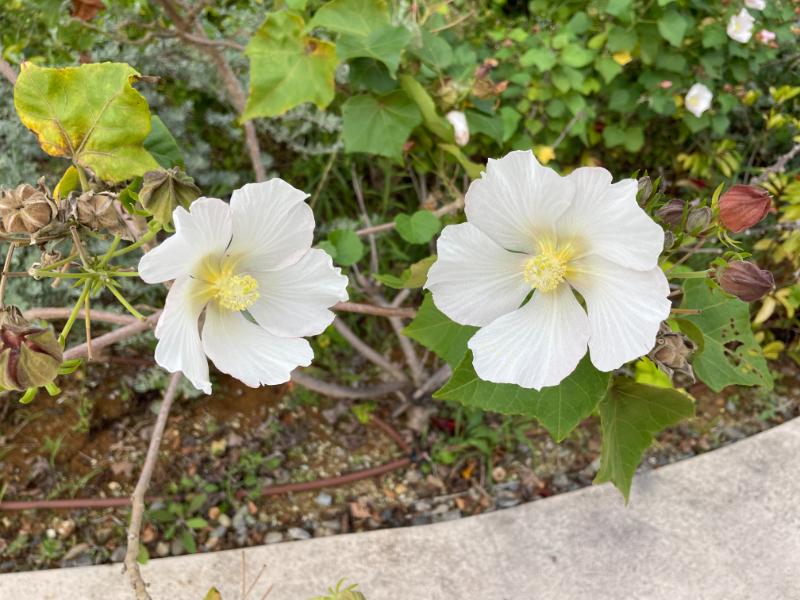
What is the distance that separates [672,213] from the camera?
31.9 inches

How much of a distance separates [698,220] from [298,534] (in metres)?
1.16

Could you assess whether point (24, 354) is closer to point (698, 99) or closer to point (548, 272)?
point (548, 272)

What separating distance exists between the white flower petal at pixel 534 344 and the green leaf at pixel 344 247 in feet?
1.66

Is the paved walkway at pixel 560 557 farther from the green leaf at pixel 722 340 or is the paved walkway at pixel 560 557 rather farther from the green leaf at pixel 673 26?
→ the green leaf at pixel 673 26

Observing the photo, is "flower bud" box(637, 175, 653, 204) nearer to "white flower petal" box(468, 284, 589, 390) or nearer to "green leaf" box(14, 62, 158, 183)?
"white flower petal" box(468, 284, 589, 390)

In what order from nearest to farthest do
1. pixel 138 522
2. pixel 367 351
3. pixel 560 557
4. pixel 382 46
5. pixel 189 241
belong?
pixel 189 241, pixel 138 522, pixel 382 46, pixel 560 557, pixel 367 351

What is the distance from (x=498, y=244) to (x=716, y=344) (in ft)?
1.40

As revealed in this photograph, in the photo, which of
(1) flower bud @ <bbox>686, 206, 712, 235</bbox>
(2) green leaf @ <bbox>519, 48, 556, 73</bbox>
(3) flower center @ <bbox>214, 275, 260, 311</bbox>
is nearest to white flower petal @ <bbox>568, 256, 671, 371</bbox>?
(1) flower bud @ <bbox>686, 206, 712, 235</bbox>

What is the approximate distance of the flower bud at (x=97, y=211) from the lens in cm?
76

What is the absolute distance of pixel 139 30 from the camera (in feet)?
6.19

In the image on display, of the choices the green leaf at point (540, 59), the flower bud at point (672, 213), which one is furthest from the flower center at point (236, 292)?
the green leaf at point (540, 59)

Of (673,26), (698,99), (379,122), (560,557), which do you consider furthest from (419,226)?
(698,99)

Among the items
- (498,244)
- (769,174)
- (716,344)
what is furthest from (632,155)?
(498,244)

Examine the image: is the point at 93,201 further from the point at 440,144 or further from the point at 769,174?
the point at 769,174
